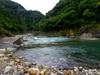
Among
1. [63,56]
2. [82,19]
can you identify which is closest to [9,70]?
[63,56]

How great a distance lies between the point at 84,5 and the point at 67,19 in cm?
1170

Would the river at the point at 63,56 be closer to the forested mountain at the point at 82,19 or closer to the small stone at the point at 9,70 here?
the small stone at the point at 9,70

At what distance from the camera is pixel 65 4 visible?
135m

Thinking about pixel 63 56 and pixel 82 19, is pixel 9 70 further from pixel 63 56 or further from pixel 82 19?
pixel 82 19

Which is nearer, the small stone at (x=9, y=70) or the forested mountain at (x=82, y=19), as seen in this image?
the small stone at (x=9, y=70)

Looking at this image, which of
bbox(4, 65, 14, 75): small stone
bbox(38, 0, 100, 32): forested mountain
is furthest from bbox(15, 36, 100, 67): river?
bbox(38, 0, 100, 32): forested mountain

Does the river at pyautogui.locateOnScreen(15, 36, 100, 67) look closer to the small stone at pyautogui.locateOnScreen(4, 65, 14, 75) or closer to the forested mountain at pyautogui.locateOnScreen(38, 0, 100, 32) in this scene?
the small stone at pyautogui.locateOnScreen(4, 65, 14, 75)

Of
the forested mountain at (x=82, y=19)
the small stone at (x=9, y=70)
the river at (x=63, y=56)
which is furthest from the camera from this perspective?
the forested mountain at (x=82, y=19)

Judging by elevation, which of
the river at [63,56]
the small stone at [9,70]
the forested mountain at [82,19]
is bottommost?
the river at [63,56]

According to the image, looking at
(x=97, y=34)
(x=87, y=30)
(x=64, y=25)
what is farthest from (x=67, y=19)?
(x=97, y=34)

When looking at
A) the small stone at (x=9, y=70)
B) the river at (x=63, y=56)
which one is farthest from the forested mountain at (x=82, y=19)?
the small stone at (x=9, y=70)

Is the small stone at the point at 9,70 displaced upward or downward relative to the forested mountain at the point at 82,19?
downward

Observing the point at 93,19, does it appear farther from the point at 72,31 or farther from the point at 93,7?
the point at 72,31

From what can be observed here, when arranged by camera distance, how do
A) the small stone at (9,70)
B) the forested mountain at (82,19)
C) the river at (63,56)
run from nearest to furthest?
the small stone at (9,70) → the river at (63,56) → the forested mountain at (82,19)
